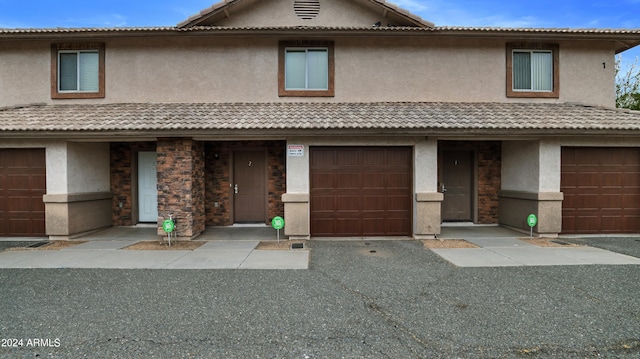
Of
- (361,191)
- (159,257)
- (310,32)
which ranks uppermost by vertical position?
(310,32)

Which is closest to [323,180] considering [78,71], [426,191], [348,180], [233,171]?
[348,180]

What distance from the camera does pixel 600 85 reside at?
992 cm

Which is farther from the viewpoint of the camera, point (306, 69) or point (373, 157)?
point (306, 69)

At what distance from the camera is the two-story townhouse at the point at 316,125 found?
27.2 ft

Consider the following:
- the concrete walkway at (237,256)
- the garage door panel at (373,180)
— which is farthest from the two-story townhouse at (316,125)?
the concrete walkway at (237,256)

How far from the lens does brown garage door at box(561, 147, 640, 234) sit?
8727 millimetres

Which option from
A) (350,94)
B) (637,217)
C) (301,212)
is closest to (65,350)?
(301,212)

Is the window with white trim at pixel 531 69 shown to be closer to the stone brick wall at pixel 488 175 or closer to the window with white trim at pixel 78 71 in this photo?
the stone brick wall at pixel 488 175

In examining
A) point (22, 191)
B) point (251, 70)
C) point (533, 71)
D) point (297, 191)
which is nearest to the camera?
point (297, 191)

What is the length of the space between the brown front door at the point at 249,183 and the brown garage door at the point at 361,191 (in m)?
2.37

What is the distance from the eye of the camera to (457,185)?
10.6m

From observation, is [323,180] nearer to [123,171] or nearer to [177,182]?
[177,182]

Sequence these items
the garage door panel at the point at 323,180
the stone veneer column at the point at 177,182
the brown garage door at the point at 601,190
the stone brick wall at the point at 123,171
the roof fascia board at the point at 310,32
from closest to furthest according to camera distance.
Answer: the stone veneer column at the point at 177,182 → the garage door panel at the point at 323,180 → the brown garage door at the point at 601,190 → the roof fascia board at the point at 310,32 → the stone brick wall at the point at 123,171

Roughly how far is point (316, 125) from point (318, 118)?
51 cm
